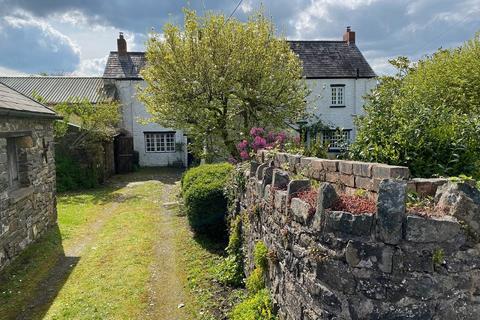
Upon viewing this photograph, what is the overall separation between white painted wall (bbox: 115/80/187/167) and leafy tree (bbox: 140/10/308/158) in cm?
1059

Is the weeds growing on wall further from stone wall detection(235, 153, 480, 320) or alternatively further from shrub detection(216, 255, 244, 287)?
stone wall detection(235, 153, 480, 320)

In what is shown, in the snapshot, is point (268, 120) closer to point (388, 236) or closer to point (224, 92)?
point (224, 92)

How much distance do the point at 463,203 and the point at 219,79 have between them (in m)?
10.4

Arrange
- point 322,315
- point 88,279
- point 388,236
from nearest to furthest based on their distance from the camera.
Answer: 1. point 388,236
2. point 322,315
3. point 88,279

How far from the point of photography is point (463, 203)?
295 cm

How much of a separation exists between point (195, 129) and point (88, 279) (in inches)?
272

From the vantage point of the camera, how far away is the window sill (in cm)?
818

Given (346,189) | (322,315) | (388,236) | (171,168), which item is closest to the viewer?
(388,236)

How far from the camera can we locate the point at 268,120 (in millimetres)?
13422

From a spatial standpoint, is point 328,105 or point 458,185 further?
point 328,105

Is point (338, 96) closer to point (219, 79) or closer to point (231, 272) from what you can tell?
point (219, 79)

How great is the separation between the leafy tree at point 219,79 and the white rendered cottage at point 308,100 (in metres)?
10.7

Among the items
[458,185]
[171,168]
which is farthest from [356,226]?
[171,168]

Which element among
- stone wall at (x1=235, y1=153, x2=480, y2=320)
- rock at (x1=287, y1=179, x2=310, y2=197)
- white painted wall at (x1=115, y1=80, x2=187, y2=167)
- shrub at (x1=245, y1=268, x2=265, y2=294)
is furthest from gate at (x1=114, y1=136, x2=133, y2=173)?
stone wall at (x1=235, y1=153, x2=480, y2=320)
